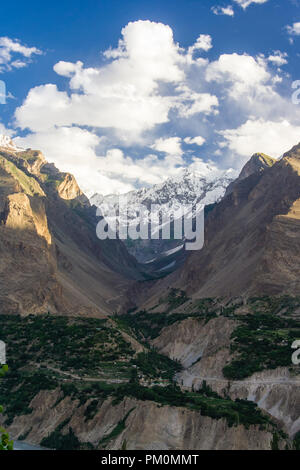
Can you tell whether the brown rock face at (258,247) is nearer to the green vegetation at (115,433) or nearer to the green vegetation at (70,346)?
the green vegetation at (70,346)

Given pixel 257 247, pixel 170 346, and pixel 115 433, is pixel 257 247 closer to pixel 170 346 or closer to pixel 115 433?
pixel 170 346

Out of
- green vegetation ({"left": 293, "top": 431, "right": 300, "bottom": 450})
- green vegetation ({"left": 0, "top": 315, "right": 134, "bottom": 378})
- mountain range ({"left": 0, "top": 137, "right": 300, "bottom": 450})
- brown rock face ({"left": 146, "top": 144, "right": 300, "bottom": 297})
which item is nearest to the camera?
green vegetation ({"left": 293, "top": 431, "right": 300, "bottom": 450})

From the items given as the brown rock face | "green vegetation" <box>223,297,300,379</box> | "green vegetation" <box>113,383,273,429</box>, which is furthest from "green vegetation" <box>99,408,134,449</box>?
the brown rock face

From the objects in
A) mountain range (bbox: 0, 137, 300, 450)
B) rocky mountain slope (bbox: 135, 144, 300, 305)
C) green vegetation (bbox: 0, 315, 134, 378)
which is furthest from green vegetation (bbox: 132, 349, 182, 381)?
rocky mountain slope (bbox: 135, 144, 300, 305)

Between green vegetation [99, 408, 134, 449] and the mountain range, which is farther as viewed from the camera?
the mountain range

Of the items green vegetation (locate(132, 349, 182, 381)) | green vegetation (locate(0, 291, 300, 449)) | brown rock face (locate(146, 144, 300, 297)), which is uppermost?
brown rock face (locate(146, 144, 300, 297))

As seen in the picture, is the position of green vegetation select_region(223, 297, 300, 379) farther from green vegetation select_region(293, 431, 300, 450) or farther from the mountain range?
green vegetation select_region(293, 431, 300, 450)

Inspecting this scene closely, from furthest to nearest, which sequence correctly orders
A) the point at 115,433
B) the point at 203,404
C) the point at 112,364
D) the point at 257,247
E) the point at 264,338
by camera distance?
the point at 257,247
the point at 264,338
the point at 112,364
the point at 203,404
the point at 115,433

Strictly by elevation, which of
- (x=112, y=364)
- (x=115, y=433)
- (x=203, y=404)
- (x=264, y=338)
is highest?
(x=264, y=338)

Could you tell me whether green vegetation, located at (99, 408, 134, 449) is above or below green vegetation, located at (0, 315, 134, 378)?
below

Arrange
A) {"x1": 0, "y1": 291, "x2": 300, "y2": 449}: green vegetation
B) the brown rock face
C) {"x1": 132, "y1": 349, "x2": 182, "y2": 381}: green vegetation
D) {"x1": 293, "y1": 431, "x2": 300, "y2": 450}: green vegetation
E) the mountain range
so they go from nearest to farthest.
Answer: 1. {"x1": 293, "y1": 431, "x2": 300, "y2": 450}: green vegetation
2. the mountain range
3. {"x1": 0, "y1": 291, "x2": 300, "y2": 449}: green vegetation
4. {"x1": 132, "y1": 349, "x2": 182, "y2": 381}: green vegetation
5. the brown rock face

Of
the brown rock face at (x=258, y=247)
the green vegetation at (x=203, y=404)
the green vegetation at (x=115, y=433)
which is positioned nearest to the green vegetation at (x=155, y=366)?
the green vegetation at (x=203, y=404)

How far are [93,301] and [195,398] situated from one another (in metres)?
117

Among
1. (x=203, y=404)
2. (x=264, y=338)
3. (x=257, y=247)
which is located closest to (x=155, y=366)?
(x=264, y=338)
